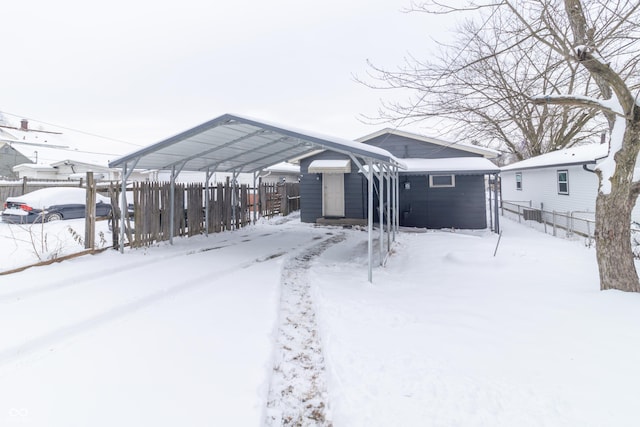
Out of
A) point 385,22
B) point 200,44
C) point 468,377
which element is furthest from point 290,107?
point 468,377

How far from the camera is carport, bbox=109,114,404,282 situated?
5746mm

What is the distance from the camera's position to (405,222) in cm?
1284

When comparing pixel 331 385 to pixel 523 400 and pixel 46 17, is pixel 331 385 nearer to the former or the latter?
pixel 523 400

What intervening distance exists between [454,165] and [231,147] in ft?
24.5

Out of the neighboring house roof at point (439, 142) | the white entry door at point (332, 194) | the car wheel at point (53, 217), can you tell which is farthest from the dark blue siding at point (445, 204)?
Result: the car wheel at point (53, 217)

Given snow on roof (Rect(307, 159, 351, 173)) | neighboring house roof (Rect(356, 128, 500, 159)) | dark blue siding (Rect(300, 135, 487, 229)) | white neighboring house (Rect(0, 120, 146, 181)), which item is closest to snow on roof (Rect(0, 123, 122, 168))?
white neighboring house (Rect(0, 120, 146, 181))

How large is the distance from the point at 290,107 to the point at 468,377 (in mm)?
29444

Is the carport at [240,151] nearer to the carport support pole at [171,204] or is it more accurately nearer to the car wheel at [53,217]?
the carport support pole at [171,204]

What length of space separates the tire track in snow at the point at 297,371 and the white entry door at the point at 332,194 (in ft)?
28.2

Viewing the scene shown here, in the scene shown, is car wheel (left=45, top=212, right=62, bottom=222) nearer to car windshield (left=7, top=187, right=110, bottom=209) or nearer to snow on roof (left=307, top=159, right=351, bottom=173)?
car windshield (left=7, top=187, right=110, bottom=209)

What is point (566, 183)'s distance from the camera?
1306 centimetres

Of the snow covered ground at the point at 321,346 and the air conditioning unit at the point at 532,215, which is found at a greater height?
the air conditioning unit at the point at 532,215

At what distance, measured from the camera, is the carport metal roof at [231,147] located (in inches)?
231

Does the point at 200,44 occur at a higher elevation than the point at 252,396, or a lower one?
higher
